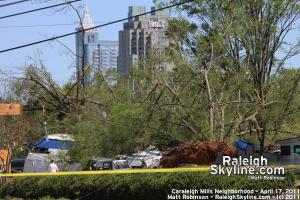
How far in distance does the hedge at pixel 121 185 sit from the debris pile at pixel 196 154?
443 centimetres

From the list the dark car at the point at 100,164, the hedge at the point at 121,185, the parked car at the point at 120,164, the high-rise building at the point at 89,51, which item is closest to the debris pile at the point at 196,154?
the parked car at the point at 120,164

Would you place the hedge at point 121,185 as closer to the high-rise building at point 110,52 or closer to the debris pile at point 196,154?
the debris pile at point 196,154

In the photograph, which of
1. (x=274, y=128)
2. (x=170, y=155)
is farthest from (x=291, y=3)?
(x=170, y=155)

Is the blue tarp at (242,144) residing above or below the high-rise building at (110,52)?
below

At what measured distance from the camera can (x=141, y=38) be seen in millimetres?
57094

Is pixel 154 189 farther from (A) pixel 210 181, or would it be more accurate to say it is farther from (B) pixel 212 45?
(B) pixel 212 45

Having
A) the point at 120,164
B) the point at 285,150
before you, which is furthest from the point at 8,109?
the point at 285,150

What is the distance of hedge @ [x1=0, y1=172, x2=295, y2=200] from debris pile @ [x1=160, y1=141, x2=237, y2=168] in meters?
4.43

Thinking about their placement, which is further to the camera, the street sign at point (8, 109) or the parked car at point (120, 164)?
the parked car at point (120, 164)

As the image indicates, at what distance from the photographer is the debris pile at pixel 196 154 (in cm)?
2389

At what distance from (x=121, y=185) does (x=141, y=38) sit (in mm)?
38455

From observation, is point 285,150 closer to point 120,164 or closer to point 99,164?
point 120,164

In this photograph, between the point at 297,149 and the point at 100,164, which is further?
the point at 297,149

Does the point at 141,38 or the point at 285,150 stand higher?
the point at 141,38
